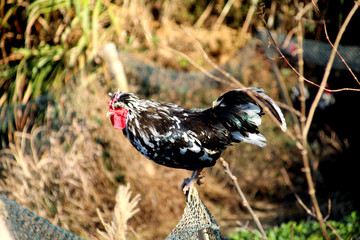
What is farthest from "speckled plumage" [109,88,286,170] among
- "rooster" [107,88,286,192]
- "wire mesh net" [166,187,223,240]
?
"wire mesh net" [166,187,223,240]

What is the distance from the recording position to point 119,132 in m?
3.58

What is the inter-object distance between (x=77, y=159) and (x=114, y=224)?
4.53 feet

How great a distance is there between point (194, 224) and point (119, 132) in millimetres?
1861

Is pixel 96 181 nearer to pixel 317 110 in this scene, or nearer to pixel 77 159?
pixel 77 159

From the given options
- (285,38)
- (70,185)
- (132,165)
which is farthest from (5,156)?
(285,38)

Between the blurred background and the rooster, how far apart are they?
1260 millimetres

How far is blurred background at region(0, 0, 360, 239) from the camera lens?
3.43m

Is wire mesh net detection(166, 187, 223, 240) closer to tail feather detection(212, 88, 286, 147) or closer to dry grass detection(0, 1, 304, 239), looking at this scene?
tail feather detection(212, 88, 286, 147)

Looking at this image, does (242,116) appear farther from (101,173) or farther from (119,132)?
(101,173)

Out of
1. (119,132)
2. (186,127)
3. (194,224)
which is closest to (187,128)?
(186,127)

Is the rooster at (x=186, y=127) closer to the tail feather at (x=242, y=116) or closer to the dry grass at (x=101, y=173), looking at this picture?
the tail feather at (x=242, y=116)

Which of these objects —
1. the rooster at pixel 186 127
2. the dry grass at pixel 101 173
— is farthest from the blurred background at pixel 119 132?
the rooster at pixel 186 127

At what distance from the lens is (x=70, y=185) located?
344cm

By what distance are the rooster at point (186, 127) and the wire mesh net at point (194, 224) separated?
0.12 metres
